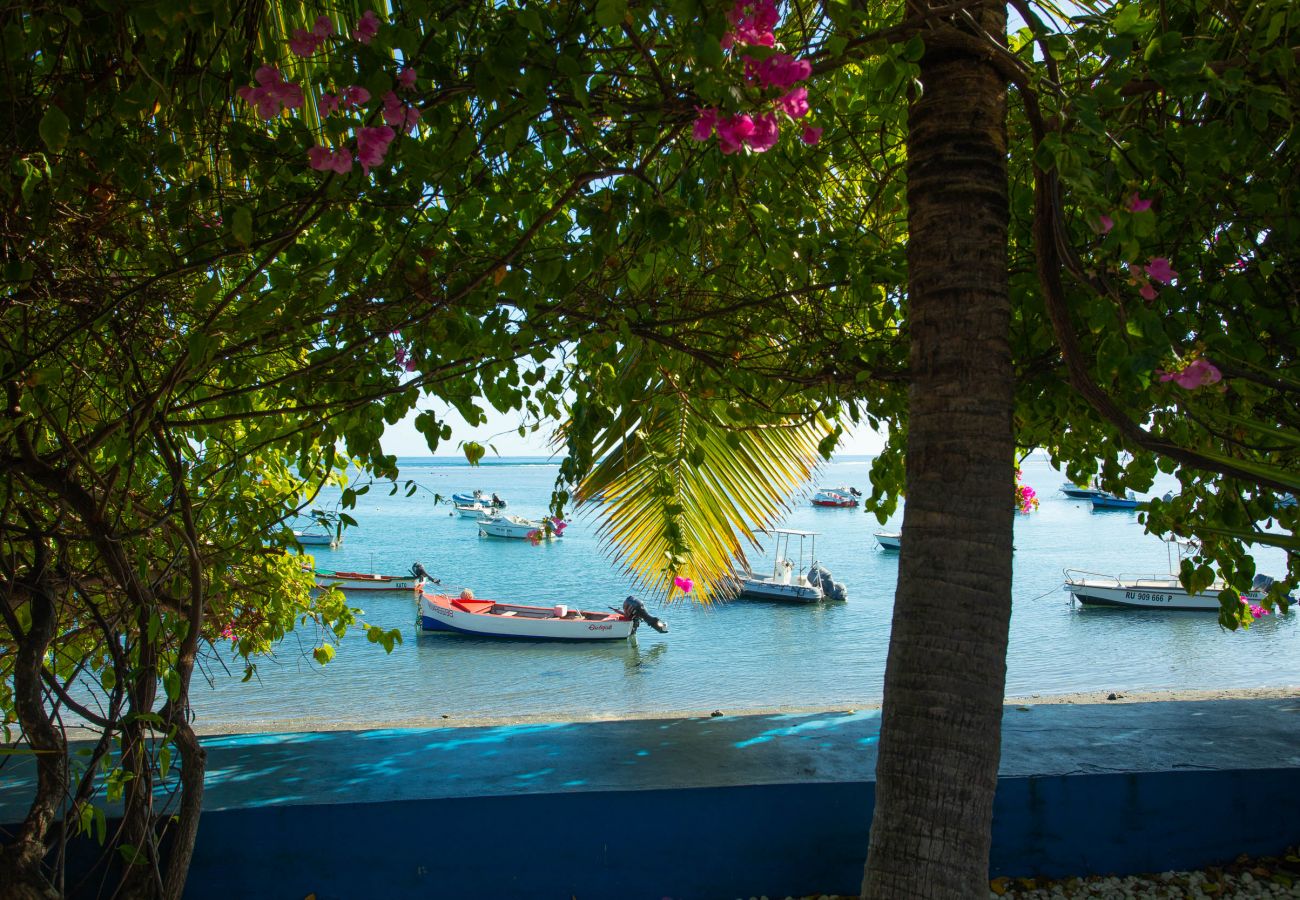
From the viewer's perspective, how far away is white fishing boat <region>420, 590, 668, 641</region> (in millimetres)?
24250

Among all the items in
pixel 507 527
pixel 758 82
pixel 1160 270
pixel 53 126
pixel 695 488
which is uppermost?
pixel 758 82

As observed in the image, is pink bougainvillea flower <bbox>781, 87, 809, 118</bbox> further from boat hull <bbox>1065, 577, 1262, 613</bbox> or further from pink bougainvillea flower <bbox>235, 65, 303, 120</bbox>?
boat hull <bbox>1065, 577, 1262, 613</bbox>

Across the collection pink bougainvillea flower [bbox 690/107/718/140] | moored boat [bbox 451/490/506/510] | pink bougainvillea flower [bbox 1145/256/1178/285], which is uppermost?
pink bougainvillea flower [bbox 690/107/718/140]

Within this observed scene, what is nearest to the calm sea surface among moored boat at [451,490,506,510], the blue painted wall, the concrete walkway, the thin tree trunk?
the concrete walkway

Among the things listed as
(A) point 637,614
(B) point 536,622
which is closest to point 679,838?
(A) point 637,614

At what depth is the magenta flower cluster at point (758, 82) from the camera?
6.21 ft

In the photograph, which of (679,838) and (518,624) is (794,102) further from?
(518,624)

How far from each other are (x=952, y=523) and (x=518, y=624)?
22.8 metres

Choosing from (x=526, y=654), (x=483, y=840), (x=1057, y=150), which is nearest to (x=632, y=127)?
(x=1057, y=150)

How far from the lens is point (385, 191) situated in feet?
8.61

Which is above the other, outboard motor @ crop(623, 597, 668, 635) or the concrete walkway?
the concrete walkway

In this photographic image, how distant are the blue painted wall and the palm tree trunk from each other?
1.52m

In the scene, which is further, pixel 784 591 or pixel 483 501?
pixel 483 501

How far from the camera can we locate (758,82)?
1.91 m
